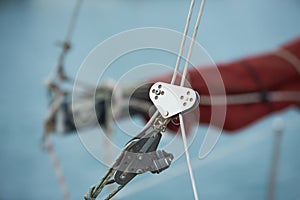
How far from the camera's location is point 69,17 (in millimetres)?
2248

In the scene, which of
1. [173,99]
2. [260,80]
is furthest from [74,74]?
[173,99]

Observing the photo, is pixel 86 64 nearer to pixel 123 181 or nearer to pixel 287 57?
pixel 123 181

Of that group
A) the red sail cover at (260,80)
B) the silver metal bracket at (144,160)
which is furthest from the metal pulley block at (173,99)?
the red sail cover at (260,80)

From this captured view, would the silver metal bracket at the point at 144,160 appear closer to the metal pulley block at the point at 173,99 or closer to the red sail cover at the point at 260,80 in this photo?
the metal pulley block at the point at 173,99

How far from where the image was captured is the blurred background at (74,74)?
6.20 ft

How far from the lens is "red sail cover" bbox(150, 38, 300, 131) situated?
1186 millimetres

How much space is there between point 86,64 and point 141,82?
0.07m

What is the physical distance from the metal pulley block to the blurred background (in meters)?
1.21

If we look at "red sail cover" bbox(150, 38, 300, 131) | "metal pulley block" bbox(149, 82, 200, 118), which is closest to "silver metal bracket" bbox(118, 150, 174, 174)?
"metal pulley block" bbox(149, 82, 200, 118)

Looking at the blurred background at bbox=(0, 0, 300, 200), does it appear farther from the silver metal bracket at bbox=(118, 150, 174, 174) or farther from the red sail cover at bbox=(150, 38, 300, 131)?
the silver metal bracket at bbox=(118, 150, 174, 174)

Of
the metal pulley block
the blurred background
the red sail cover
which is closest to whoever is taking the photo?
the metal pulley block

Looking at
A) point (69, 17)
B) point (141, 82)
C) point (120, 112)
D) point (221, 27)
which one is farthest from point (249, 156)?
point (141, 82)

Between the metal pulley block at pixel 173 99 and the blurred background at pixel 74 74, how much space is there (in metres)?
1.21

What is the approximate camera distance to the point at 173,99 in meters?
0.54
